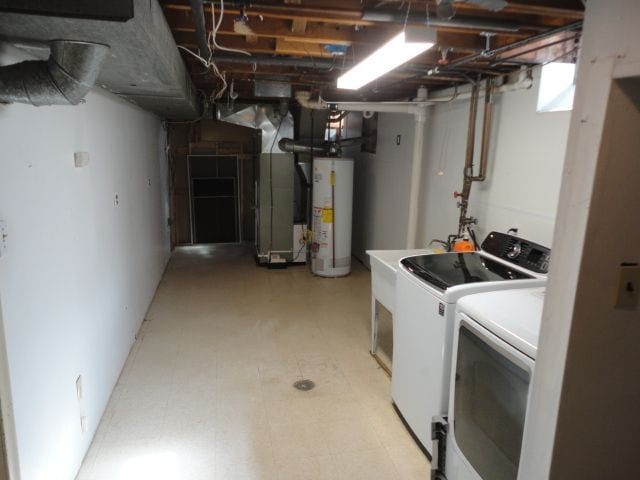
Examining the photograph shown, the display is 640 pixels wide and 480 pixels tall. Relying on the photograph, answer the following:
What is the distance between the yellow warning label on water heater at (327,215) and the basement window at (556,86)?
300cm

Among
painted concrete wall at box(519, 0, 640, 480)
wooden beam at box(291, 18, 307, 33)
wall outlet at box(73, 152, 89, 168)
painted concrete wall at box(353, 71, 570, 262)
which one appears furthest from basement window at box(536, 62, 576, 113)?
wall outlet at box(73, 152, 89, 168)

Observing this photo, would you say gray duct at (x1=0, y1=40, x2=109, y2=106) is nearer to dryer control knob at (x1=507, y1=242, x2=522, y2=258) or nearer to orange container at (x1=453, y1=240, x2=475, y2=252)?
dryer control knob at (x1=507, y1=242, x2=522, y2=258)

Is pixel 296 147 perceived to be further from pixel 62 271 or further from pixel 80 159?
pixel 62 271

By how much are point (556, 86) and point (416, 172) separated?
5.12 feet

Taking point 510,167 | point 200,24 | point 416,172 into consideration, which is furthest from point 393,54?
point 416,172

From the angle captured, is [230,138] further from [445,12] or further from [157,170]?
[445,12]

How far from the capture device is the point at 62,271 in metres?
2.01

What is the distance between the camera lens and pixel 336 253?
5.50 meters

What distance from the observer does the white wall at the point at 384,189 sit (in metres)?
4.74

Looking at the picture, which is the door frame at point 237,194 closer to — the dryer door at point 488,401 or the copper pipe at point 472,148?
the copper pipe at point 472,148

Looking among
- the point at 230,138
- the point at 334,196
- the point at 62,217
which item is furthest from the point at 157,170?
→ the point at 62,217

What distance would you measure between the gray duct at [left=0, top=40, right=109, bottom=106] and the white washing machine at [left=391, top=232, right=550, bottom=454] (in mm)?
1779

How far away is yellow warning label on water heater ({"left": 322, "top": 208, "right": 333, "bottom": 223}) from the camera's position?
5369 millimetres

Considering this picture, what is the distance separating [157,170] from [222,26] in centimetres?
359
